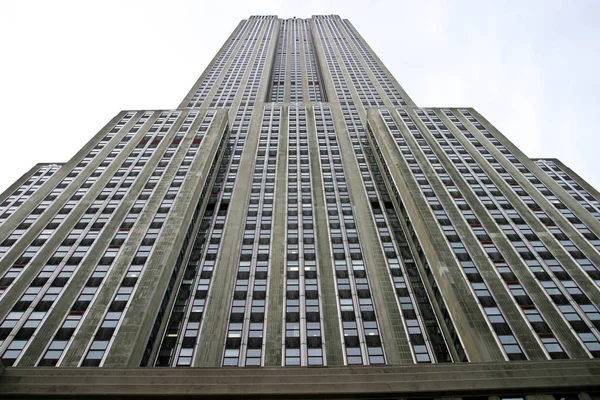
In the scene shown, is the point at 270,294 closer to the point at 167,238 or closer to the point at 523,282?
the point at 167,238

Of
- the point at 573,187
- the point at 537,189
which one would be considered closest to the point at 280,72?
the point at 573,187

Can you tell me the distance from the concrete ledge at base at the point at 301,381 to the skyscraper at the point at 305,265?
152 mm


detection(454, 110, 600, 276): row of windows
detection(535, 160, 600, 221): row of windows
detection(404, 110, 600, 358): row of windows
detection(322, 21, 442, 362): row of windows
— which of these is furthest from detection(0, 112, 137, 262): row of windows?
detection(535, 160, 600, 221): row of windows

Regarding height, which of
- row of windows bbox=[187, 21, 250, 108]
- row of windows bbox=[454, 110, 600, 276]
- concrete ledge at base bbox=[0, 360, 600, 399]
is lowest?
concrete ledge at base bbox=[0, 360, 600, 399]

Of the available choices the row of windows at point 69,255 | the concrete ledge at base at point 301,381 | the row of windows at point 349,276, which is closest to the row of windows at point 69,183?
the row of windows at point 69,255

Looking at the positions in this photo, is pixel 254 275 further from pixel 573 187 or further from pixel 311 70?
pixel 311 70

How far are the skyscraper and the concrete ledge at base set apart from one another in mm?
152

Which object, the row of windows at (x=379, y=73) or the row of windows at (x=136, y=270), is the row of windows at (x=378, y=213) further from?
the row of windows at (x=136, y=270)

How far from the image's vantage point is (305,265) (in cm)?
5481

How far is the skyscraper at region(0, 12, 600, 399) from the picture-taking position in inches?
1443

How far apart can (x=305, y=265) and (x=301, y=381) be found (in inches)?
932

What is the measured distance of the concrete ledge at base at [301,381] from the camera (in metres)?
31.1

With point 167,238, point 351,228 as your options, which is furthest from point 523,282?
point 167,238

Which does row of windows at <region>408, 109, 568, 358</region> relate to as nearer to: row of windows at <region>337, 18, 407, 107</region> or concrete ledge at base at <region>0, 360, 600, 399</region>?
concrete ledge at base at <region>0, 360, 600, 399</region>
